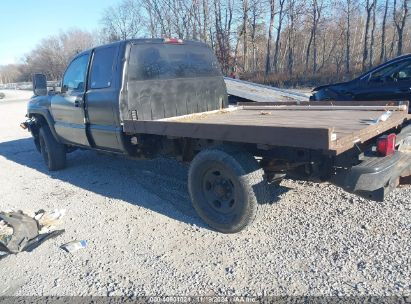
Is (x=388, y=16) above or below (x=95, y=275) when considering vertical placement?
above

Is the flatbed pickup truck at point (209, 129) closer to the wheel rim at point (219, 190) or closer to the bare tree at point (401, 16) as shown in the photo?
the wheel rim at point (219, 190)

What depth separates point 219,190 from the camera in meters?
3.92

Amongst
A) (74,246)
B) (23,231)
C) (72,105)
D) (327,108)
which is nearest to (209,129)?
(74,246)

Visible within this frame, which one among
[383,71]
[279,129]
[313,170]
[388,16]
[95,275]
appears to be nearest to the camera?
[279,129]

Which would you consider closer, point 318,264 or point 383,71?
point 318,264

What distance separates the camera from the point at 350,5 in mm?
36625

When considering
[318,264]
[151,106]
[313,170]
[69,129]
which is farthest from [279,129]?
[69,129]

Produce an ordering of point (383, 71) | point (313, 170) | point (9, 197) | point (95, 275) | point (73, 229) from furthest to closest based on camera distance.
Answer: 1. point (383, 71)
2. point (9, 197)
3. point (73, 229)
4. point (313, 170)
5. point (95, 275)

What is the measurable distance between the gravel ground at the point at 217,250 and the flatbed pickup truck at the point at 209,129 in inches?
16.1

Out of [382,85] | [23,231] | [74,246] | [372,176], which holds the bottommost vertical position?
[74,246]

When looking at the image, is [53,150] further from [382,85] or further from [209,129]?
[382,85]

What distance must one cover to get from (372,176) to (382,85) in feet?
18.2

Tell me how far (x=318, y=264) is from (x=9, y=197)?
4.81m

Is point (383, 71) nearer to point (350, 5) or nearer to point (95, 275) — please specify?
point (95, 275)
